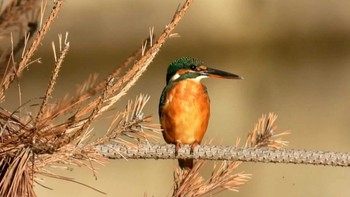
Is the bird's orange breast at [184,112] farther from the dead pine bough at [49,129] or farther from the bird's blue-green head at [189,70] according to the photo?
the dead pine bough at [49,129]

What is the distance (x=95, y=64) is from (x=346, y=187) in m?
0.72

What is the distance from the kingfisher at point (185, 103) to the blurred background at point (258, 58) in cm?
64

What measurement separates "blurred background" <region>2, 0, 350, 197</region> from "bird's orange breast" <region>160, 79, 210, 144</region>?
0.64 m

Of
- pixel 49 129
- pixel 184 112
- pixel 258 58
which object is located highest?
pixel 258 58

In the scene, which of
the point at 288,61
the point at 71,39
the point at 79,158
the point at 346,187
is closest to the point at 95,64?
the point at 71,39

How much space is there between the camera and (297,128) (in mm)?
1904

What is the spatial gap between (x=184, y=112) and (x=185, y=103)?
15mm

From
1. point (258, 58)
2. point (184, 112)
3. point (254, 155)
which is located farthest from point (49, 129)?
point (258, 58)

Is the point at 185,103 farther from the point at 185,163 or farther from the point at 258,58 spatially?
the point at 258,58

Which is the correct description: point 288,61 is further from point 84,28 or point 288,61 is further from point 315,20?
point 84,28

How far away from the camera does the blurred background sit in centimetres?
189

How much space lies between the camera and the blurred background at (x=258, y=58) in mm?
1895

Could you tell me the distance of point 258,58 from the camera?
6.32ft

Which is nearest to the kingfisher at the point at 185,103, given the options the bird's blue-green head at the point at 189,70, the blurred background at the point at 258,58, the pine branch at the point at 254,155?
the bird's blue-green head at the point at 189,70
